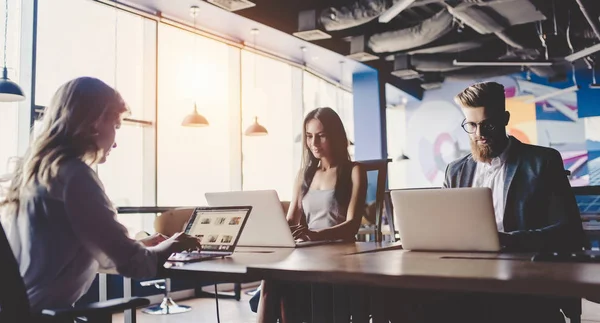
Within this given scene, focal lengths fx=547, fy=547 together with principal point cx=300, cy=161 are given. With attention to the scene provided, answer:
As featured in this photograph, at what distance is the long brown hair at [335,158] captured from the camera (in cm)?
293

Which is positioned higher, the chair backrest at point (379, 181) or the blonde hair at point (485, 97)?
the blonde hair at point (485, 97)

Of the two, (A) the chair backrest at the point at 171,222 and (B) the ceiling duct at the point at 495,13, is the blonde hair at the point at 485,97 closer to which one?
(A) the chair backrest at the point at 171,222

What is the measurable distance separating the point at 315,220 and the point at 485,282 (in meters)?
1.88

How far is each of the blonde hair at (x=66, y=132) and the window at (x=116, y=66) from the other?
417 centimetres

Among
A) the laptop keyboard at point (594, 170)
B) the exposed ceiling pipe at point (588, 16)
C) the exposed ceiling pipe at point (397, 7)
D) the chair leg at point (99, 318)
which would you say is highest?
the exposed ceiling pipe at point (588, 16)

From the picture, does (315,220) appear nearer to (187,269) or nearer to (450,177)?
(450,177)

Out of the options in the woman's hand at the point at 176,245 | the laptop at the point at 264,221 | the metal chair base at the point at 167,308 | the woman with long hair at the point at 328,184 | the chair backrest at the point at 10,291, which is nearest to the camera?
the chair backrest at the point at 10,291

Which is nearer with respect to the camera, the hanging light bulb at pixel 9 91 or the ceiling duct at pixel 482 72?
the hanging light bulb at pixel 9 91

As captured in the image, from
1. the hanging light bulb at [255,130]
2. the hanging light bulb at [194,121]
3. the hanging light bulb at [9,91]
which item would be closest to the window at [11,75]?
the hanging light bulb at [9,91]

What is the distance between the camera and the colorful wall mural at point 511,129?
10.2 m

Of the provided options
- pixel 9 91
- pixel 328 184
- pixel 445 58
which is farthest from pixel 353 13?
pixel 328 184

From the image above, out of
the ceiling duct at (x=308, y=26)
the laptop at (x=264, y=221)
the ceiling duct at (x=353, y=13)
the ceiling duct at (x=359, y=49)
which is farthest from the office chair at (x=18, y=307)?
the ceiling duct at (x=359, y=49)

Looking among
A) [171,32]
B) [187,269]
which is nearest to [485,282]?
[187,269]

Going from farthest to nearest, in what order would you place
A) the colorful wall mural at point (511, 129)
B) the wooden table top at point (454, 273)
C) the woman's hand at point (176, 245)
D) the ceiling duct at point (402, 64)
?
the colorful wall mural at point (511, 129)
the ceiling duct at point (402, 64)
the woman's hand at point (176, 245)
the wooden table top at point (454, 273)
